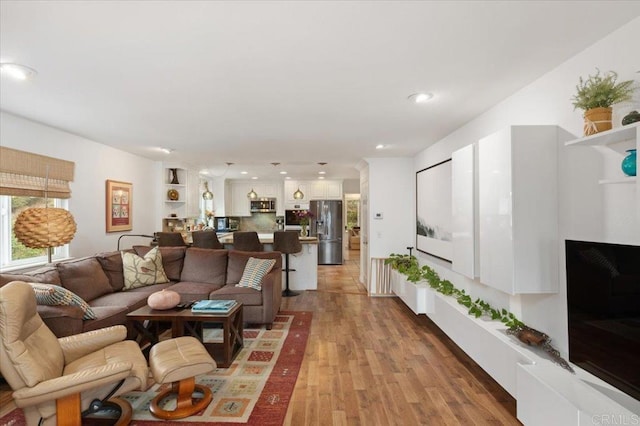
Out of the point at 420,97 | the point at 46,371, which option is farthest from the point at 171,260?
the point at 420,97

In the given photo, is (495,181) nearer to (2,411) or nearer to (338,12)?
(338,12)

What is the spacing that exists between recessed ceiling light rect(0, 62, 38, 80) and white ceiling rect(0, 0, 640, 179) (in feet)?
0.19

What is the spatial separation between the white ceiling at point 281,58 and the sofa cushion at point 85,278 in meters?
1.57

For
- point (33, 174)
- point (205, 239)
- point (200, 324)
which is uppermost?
point (33, 174)

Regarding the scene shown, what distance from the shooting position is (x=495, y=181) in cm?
244

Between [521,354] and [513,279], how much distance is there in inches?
19.0

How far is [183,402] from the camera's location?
2361 mm

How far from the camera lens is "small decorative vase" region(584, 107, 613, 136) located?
173 centimetres

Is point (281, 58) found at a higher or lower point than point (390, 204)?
higher

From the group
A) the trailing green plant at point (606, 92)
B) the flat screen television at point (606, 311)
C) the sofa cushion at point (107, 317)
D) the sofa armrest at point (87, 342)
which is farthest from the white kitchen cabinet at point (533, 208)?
the sofa cushion at point (107, 317)

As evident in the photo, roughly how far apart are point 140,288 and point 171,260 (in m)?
0.57

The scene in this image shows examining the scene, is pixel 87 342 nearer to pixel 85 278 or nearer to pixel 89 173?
pixel 85 278

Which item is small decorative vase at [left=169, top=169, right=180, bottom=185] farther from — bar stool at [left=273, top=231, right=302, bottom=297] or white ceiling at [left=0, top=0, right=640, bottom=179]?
white ceiling at [left=0, top=0, right=640, bottom=179]

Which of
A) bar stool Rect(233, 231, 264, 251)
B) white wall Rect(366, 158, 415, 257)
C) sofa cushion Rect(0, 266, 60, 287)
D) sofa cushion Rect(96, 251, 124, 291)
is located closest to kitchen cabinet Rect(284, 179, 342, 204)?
white wall Rect(366, 158, 415, 257)
